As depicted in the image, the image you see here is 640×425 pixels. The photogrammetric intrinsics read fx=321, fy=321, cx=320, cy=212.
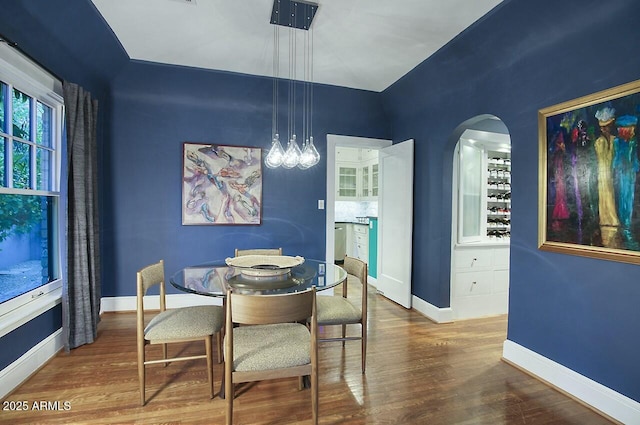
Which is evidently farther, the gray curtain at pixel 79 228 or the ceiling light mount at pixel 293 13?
the gray curtain at pixel 79 228

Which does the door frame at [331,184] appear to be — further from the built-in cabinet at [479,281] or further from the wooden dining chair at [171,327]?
the wooden dining chair at [171,327]

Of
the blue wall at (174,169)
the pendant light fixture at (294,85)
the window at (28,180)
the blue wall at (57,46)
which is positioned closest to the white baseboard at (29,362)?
the blue wall at (57,46)

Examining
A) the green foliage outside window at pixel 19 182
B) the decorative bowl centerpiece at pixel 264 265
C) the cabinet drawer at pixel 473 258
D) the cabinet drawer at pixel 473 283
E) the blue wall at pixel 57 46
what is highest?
the blue wall at pixel 57 46

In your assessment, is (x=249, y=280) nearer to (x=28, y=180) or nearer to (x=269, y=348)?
(x=269, y=348)

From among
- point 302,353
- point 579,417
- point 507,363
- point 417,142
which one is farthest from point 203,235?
point 579,417

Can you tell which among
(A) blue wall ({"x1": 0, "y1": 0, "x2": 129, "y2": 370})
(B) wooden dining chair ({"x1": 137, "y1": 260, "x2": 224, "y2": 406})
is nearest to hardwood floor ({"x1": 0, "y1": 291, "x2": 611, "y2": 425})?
(B) wooden dining chair ({"x1": 137, "y1": 260, "x2": 224, "y2": 406})

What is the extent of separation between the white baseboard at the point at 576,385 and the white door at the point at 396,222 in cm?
140

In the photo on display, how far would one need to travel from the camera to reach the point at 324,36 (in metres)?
2.82

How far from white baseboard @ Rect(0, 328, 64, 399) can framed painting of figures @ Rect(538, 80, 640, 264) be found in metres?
3.58

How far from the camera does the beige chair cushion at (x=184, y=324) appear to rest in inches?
77.1

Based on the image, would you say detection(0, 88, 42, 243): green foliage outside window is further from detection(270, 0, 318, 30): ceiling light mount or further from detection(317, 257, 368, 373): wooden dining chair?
detection(317, 257, 368, 373): wooden dining chair

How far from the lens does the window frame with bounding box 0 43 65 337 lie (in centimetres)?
205

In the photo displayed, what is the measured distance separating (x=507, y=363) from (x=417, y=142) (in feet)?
7.77

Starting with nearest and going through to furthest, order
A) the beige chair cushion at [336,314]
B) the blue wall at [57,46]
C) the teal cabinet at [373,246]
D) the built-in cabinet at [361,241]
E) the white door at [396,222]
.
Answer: the blue wall at [57,46], the beige chair cushion at [336,314], the white door at [396,222], the teal cabinet at [373,246], the built-in cabinet at [361,241]
